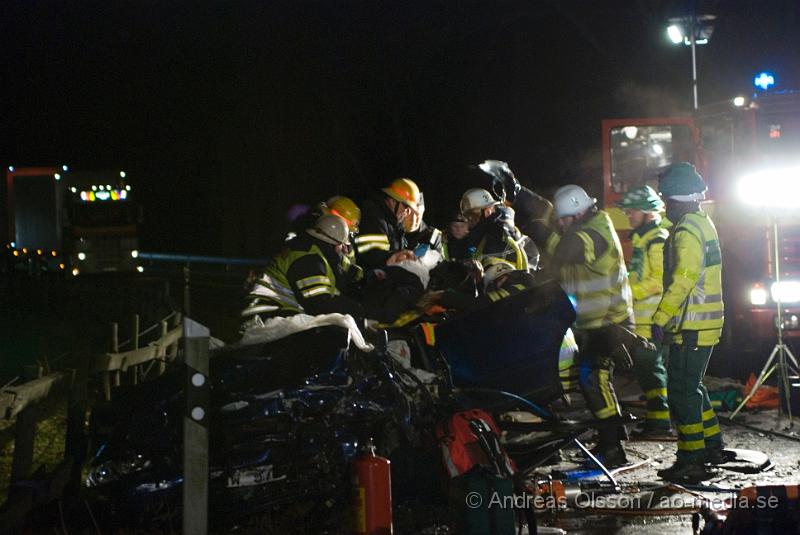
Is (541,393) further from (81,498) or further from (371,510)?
(81,498)

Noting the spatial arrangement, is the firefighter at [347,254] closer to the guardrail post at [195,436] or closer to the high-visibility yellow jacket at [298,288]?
the high-visibility yellow jacket at [298,288]

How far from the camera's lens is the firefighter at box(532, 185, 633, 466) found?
7.55 metres

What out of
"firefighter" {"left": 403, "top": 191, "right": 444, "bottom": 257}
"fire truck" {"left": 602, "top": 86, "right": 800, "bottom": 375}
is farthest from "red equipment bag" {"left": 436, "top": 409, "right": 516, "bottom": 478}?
"fire truck" {"left": 602, "top": 86, "right": 800, "bottom": 375}

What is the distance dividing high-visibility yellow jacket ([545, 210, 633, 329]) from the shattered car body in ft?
6.78

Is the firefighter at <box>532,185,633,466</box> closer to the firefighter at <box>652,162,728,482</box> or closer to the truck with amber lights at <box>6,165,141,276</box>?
the firefighter at <box>652,162,728,482</box>

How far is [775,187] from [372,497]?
6.83 m

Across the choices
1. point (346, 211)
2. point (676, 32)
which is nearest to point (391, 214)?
point (346, 211)

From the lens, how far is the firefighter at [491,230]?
340 inches

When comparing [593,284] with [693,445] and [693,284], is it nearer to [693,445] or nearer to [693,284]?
[693,284]

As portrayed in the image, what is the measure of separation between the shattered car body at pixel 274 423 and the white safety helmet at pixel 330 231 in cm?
120

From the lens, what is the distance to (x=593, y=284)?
25.0 ft

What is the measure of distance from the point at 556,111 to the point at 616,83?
203 cm

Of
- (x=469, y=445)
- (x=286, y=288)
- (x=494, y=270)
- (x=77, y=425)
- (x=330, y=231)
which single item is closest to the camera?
(x=469, y=445)

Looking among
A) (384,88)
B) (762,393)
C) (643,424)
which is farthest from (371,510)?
(384,88)
